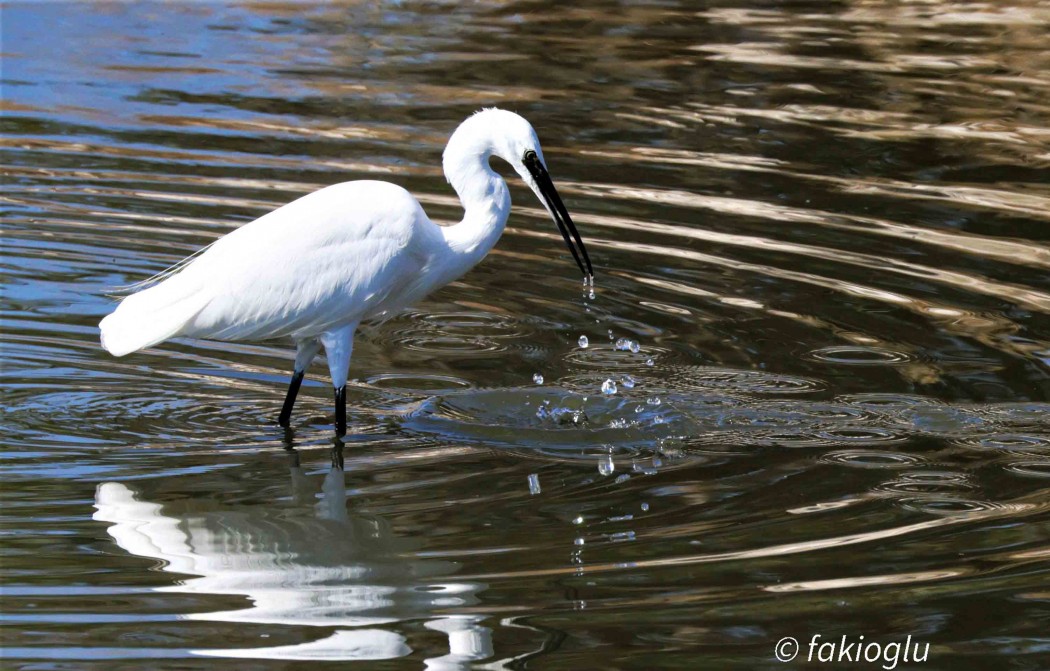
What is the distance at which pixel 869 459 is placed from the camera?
21.2ft

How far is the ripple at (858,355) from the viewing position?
774cm

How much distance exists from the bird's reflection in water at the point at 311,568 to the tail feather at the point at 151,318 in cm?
84

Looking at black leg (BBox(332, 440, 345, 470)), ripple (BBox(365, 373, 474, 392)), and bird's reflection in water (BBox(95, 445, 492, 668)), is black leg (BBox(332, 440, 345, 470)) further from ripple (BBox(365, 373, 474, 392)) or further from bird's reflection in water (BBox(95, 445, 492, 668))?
ripple (BBox(365, 373, 474, 392))

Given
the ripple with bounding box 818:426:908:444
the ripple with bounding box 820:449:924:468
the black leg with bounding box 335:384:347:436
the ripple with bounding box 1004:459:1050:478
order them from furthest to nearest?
the black leg with bounding box 335:384:347:436 → the ripple with bounding box 818:426:908:444 → the ripple with bounding box 820:449:924:468 → the ripple with bounding box 1004:459:1050:478

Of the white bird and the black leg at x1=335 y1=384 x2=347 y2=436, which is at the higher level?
the white bird

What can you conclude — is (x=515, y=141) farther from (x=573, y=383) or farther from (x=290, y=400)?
(x=290, y=400)

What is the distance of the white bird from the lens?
268 inches

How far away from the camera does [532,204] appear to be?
10516 millimetres

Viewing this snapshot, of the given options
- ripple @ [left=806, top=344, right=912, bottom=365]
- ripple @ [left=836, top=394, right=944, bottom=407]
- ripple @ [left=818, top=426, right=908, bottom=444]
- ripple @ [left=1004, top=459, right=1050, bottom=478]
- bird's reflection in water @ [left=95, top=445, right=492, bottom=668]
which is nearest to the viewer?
bird's reflection in water @ [left=95, top=445, right=492, bottom=668]

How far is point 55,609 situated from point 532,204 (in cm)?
605

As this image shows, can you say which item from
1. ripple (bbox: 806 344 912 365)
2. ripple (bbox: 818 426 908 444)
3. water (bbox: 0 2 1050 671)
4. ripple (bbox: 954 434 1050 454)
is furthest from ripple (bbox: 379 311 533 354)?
ripple (bbox: 954 434 1050 454)

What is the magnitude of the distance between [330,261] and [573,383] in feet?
4.59

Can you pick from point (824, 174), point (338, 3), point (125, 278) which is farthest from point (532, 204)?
point (338, 3)

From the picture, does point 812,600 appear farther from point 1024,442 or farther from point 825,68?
point 825,68
